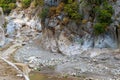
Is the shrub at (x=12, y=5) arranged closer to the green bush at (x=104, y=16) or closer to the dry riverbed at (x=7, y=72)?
the green bush at (x=104, y=16)

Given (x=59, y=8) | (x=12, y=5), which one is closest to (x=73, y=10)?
(x=59, y=8)

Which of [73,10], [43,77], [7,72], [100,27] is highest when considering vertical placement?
[73,10]

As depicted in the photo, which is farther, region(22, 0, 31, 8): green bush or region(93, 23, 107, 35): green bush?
region(22, 0, 31, 8): green bush

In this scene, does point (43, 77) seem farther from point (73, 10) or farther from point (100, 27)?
point (73, 10)

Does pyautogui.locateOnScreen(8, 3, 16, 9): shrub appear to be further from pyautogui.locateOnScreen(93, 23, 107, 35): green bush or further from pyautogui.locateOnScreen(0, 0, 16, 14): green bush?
pyautogui.locateOnScreen(93, 23, 107, 35): green bush

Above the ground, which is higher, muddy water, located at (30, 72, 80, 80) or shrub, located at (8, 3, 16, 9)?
shrub, located at (8, 3, 16, 9)

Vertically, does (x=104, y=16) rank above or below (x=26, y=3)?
below

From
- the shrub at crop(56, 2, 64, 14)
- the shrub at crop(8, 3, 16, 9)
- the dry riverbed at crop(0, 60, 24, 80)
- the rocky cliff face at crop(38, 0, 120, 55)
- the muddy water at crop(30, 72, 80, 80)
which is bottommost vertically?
the muddy water at crop(30, 72, 80, 80)

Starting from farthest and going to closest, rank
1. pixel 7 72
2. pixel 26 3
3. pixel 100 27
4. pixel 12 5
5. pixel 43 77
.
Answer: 1. pixel 12 5
2. pixel 26 3
3. pixel 100 27
4. pixel 43 77
5. pixel 7 72

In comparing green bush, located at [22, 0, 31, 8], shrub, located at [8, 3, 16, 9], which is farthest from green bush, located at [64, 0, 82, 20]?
shrub, located at [8, 3, 16, 9]

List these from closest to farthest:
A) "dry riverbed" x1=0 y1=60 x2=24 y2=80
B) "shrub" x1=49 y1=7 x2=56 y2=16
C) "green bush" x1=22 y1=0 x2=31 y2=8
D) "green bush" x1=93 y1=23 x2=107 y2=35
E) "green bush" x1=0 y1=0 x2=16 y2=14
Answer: "dry riverbed" x1=0 y1=60 x2=24 y2=80
"green bush" x1=93 y1=23 x2=107 y2=35
"shrub" x1=49 y1=7 x2=56 y2=16
"green bush" x1=22 y1=0 x2=31 y2=8
"green bush" x1=0 y1=0 x2=16 y2=14

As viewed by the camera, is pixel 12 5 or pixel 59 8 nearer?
pixel 59 8

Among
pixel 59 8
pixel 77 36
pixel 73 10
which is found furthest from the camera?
pixel 59 8

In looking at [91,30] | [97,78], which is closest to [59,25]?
[91,30]
